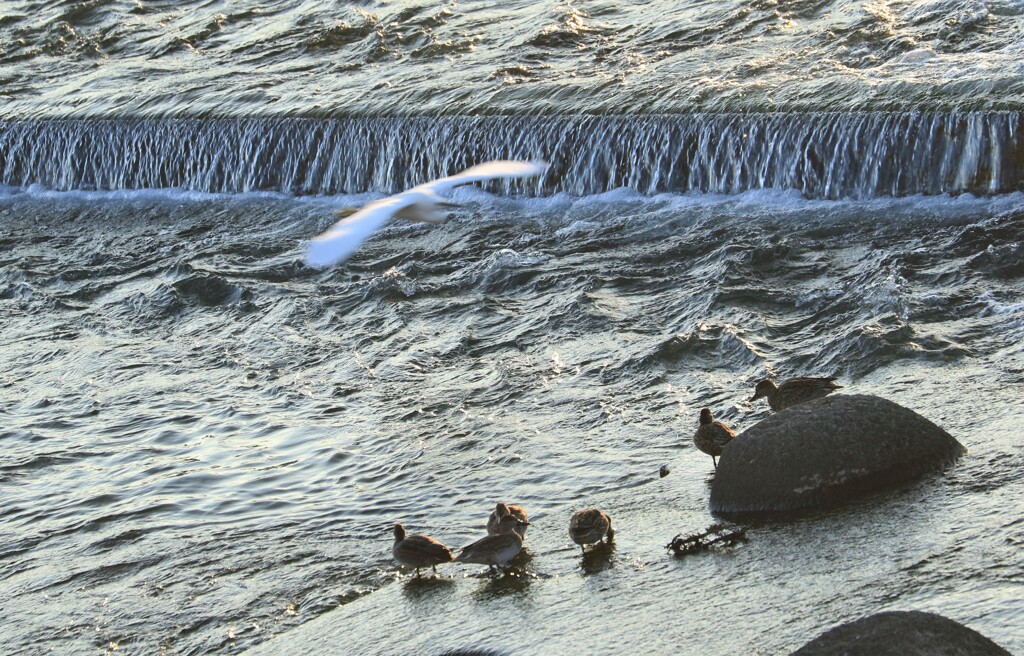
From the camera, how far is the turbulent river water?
6.32 metres

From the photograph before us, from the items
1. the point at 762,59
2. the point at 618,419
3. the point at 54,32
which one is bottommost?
the point at 618,419

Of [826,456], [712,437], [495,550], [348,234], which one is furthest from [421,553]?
[348,234]

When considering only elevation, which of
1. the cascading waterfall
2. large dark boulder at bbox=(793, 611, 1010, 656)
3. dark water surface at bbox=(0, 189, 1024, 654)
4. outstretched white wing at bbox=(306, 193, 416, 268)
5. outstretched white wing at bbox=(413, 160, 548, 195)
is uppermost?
outstretched white wing at bbox=(413, 160, 548, 195)

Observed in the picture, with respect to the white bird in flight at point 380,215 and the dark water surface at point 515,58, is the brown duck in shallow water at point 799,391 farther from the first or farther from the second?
the dark water surface at point 515,58

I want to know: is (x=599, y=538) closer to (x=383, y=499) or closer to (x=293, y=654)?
(x=293, y=654)

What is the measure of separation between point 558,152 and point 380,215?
322 inches

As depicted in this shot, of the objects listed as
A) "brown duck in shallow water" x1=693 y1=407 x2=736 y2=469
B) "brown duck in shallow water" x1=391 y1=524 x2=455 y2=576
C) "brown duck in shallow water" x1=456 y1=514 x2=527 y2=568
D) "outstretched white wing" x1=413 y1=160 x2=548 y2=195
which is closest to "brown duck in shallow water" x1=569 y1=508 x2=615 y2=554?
"brown duck in shallow water" x1=456 y1=514 x2=527 y2=568

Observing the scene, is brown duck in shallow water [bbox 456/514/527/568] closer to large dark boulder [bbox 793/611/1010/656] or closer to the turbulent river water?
the turbulent river water

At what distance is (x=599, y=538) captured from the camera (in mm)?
6508

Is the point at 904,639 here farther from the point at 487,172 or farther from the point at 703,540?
the point at 487,172

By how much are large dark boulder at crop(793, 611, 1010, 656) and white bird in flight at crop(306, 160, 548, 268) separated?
141 inches

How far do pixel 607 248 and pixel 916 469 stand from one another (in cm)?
717

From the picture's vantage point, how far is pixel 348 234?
309 inches

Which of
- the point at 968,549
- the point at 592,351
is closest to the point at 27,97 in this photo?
the point at 592,351
